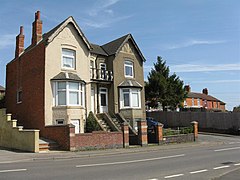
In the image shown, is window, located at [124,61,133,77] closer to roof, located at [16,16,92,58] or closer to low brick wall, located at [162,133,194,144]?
roof, located at [16,16,92,58]

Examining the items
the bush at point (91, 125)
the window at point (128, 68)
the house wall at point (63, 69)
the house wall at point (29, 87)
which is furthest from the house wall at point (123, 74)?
the house wall at point (29, 87)

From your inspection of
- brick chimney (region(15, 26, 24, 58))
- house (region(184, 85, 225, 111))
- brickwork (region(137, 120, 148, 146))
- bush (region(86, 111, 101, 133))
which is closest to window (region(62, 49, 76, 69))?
bush (region(86, 111, 101, 133))

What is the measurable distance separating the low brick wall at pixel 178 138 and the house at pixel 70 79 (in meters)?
4.76

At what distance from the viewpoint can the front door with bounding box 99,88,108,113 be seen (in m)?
28.0

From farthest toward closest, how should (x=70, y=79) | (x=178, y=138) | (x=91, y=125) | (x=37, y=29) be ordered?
(x=178, y=138), (x=37, y=29), (x=91, y=125), (x=70, y=79)

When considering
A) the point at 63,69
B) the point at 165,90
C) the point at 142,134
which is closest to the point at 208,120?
the point at 165,90

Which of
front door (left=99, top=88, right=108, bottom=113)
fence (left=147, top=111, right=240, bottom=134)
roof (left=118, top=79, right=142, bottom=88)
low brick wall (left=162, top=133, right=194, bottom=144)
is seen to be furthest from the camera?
fence (left=147, top=111, right=240, bottom=134)

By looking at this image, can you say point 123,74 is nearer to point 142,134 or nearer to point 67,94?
point 67,94

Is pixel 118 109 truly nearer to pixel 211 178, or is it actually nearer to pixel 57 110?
pixel 57 110

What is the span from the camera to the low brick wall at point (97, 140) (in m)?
18.9

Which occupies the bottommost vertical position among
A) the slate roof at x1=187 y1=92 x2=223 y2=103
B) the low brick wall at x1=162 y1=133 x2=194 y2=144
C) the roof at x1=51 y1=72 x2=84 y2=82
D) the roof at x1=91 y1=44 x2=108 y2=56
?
the low brick wall at x1=162 y1=133 x2=194 y2=144

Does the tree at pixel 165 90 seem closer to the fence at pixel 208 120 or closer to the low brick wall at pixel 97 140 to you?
the fence at pixel 208 120

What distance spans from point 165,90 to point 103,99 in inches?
707

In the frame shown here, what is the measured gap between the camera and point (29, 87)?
2433 centimetres
